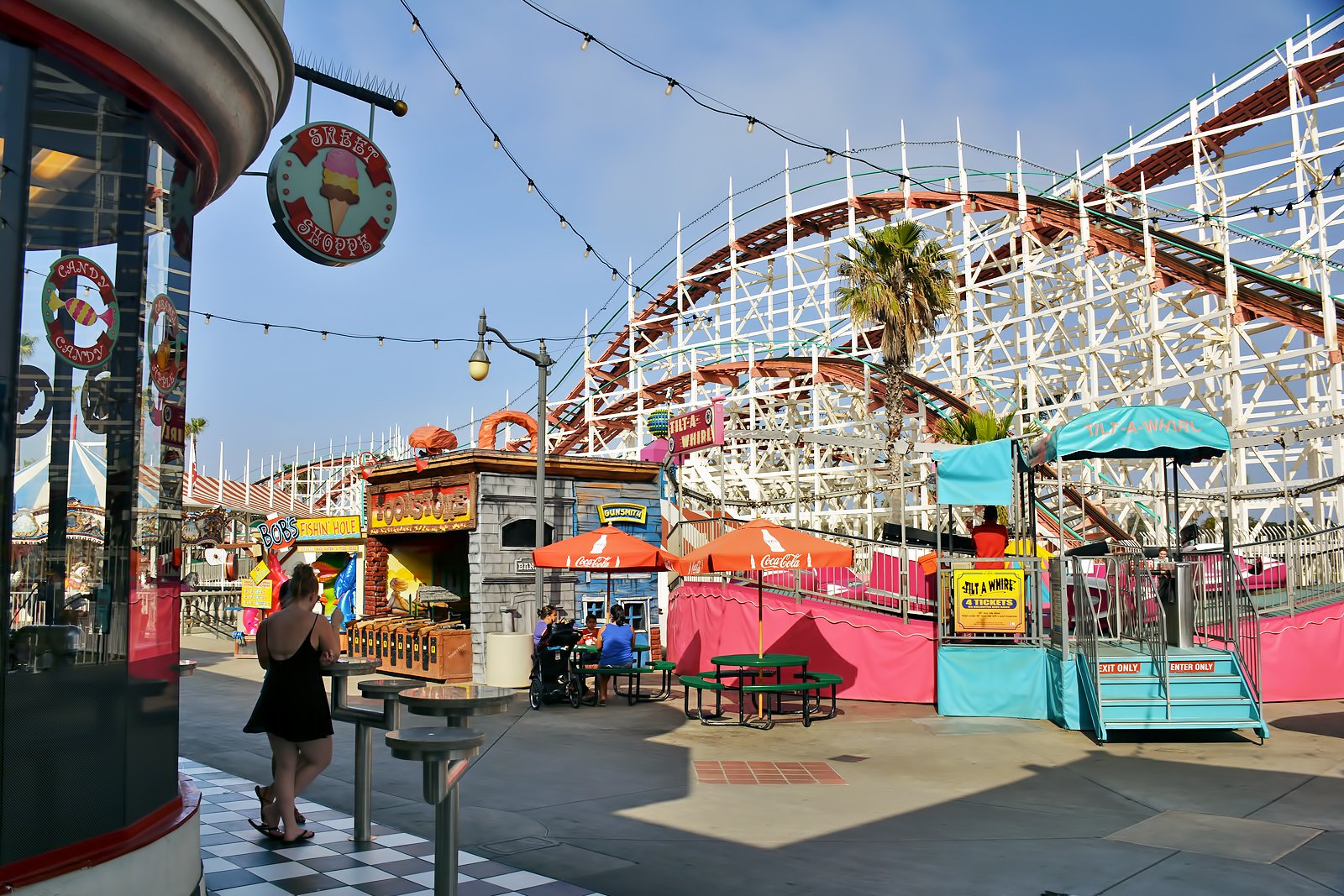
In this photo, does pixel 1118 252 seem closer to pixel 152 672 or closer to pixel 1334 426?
pixel 1334 426

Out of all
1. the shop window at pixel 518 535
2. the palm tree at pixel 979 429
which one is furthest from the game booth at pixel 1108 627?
the shop window at pixel 518 535

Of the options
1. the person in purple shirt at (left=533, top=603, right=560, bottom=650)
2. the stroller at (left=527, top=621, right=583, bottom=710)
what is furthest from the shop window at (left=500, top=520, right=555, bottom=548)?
the stroller at (left=527, top=621, right=583, bottom=710)

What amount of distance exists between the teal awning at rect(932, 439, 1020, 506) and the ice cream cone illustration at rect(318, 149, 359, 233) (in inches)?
332

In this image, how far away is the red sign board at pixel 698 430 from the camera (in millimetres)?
17891

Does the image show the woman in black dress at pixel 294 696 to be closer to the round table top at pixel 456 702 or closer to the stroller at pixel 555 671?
the round table top at pixel 456 702

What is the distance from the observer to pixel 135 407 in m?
4.32

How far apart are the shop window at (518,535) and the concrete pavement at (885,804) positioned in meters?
4.25

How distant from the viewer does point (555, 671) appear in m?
12.9

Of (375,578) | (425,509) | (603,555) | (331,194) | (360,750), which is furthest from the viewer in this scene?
(375,578)

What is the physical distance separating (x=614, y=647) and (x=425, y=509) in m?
5.01

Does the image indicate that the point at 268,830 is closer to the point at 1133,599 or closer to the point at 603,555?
the point at 603,555

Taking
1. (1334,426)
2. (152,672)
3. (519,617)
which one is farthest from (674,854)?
(1334,426)

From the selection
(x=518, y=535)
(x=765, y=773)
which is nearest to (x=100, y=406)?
(x=765, y=773)

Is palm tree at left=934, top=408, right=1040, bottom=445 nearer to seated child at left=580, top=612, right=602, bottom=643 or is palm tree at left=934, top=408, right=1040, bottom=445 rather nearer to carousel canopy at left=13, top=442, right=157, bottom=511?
seated child at left=580, top=612, right=602, bottom=643
